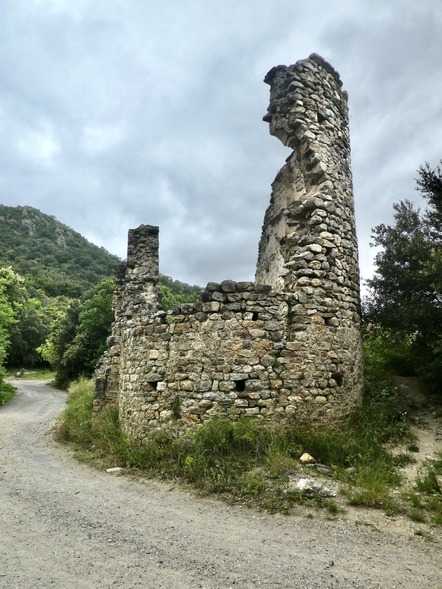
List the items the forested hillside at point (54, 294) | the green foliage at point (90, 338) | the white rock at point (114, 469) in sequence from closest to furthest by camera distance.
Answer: the white rock at point (114, 469) → the green foliage at point (90, 338) → the forested hillside at point (54, 294)

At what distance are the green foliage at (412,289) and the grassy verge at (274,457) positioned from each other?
2.40 meters

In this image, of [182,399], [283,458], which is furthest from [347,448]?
[182,399]

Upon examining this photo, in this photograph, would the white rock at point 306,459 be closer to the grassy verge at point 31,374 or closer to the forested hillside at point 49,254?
the grassy verge at point 31,374

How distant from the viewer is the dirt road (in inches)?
134

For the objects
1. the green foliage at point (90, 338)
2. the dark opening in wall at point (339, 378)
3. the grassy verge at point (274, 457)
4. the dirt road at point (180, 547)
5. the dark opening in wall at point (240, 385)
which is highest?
the green foliage at point (90, 338)

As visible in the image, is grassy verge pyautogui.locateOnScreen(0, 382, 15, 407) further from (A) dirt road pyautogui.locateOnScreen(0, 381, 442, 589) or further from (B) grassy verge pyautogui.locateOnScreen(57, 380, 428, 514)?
(A) dirt road pyautogui.locateOnScreen(0, 381, 442, 589)

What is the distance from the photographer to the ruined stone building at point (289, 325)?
696cm

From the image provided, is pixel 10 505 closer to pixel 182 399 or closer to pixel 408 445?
pixel 182 399

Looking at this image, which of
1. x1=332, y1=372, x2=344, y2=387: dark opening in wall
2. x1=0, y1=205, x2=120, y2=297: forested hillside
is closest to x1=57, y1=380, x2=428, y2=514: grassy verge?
x1=332, y1=372, x2=344, y2=387: dark opening in wall

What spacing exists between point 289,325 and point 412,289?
4.46 metres

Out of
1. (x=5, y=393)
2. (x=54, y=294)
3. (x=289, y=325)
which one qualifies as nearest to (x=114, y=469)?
(x=289, y=325)

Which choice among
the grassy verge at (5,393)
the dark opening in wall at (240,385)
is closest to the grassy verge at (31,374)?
the grassy verge at (5,393)

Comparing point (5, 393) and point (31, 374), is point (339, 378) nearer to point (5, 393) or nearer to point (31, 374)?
point (5, 393)

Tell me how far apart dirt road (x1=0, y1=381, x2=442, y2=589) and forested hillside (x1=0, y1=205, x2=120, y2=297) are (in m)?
69.1
